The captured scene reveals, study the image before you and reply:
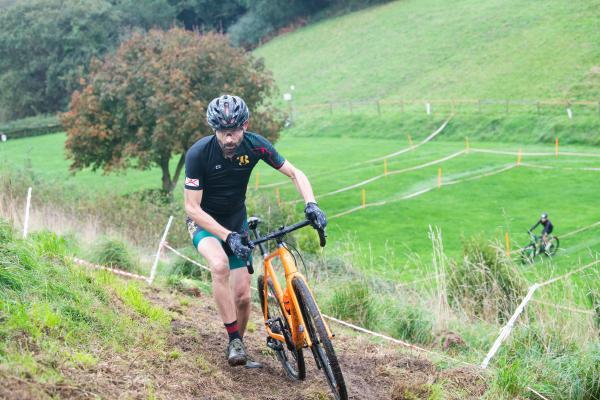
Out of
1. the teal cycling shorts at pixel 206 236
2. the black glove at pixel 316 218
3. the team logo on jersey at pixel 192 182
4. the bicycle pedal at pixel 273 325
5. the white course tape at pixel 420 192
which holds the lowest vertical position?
the white course tape at pixel 420 192

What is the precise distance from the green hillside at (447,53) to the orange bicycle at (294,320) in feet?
130

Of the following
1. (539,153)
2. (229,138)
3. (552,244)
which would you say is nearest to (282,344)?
(229,138)

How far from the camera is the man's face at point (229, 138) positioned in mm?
6336

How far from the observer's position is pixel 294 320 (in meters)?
6.16

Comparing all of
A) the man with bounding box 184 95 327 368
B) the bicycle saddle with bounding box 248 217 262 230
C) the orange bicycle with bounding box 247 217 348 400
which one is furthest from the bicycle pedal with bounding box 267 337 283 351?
the bicycle saddle with bounding box 248 217 262 230

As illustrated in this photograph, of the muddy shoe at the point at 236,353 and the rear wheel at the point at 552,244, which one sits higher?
the muddy shoe at the point at 236,353

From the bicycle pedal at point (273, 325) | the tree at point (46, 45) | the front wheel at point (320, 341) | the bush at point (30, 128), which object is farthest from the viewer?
the tree at point (46, 45)

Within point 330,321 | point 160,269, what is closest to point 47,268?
point 330,321

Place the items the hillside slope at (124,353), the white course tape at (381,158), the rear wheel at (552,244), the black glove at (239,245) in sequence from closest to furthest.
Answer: the hillside slope at (124,353) < the black glove at (239,245) < the rear wheel at (552,244) < the white course tape at (381,158)

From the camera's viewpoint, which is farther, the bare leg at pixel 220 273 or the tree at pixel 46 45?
the tree at pixel 46 45

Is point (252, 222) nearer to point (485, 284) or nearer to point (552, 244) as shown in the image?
point (485, 284)

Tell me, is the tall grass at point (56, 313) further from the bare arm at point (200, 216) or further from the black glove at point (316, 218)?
the black glove at point (316, 218)

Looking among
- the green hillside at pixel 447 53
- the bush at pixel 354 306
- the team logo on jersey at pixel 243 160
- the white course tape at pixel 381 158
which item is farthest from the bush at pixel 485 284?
the green hillside at pixel 447 53

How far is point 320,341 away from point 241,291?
4.00 feet
